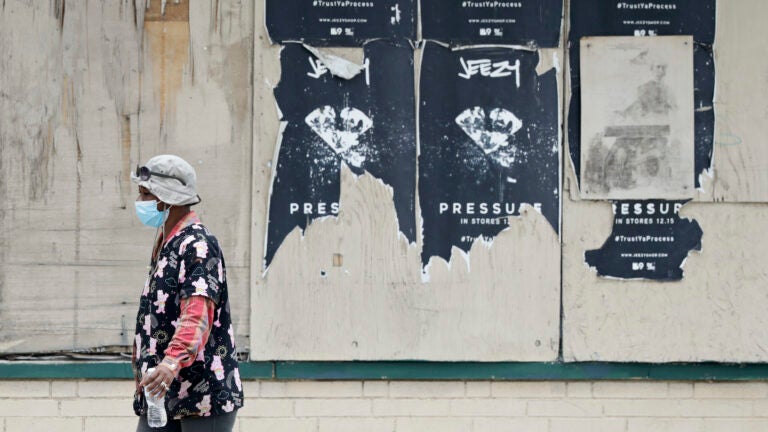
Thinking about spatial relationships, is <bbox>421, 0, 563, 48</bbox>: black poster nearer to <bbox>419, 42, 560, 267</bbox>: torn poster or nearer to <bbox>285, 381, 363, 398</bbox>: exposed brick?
<bbox>419, 42, 560, 267</bbox>: torn poster

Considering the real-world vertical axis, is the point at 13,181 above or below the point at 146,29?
below

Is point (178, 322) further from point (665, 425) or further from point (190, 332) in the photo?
point (665, 425)

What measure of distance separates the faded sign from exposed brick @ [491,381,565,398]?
101cm

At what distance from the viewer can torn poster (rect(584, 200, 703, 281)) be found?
18.7ft

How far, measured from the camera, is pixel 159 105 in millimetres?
5660

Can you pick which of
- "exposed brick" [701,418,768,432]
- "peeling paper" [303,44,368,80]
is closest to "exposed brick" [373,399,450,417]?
"exposed brick" [701,418,768,432]

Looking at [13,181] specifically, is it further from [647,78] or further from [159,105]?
[647,78]

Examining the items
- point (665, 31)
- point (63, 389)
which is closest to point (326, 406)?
point (63, 389)

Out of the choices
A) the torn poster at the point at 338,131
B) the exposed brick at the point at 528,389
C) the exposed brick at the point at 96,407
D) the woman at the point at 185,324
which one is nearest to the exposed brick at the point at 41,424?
the exposed brick at the point at 96,407

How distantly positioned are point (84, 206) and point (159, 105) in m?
0.64

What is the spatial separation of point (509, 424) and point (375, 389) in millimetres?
727

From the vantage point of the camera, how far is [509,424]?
580cm

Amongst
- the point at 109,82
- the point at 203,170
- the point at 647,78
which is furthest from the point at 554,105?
the point at 109,82

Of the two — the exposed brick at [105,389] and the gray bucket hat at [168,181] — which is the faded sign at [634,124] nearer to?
the gray bucket hat at [168,181]
